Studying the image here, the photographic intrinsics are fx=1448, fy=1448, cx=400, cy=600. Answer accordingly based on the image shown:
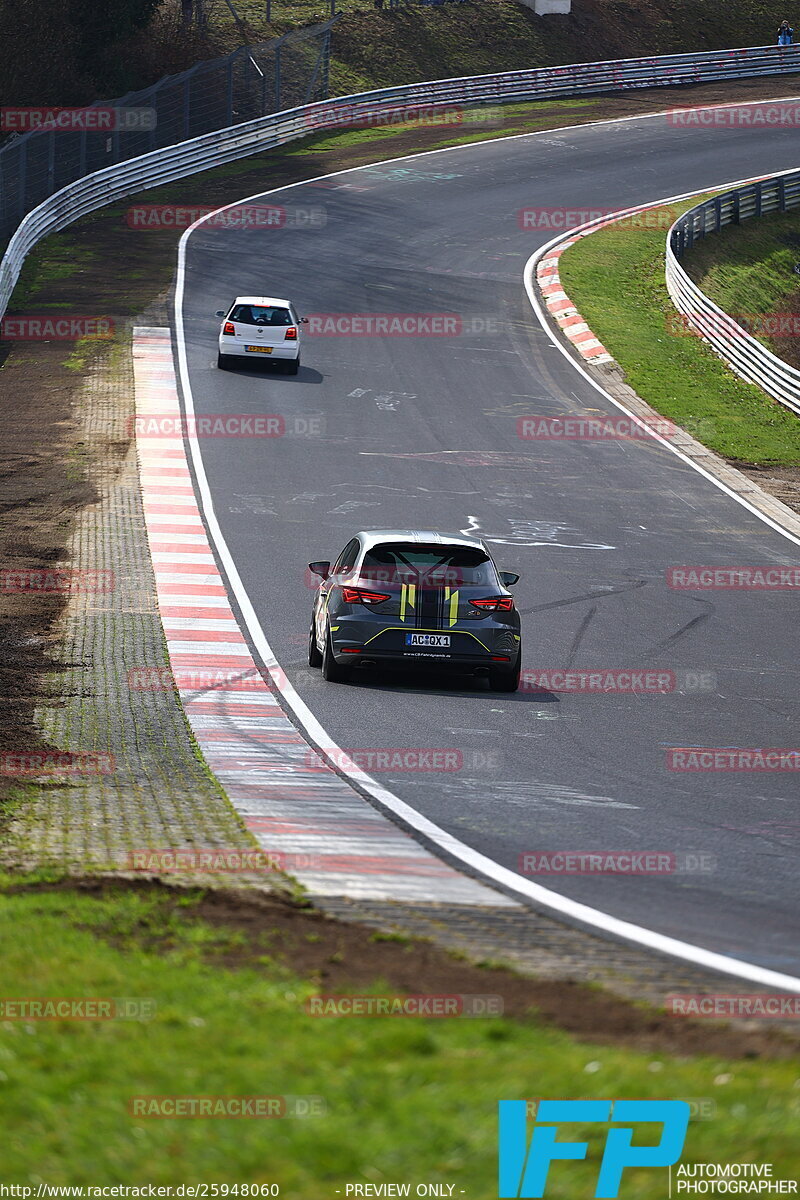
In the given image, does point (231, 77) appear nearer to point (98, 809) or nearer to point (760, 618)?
point (760, 618)

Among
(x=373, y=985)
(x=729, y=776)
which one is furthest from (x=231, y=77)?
(x=373, y=985)

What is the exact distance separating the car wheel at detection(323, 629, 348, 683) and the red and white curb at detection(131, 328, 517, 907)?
2.17ft

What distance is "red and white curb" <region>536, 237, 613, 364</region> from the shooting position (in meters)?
38.1

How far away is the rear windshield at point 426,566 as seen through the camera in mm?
14914

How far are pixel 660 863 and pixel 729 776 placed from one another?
112 inches
